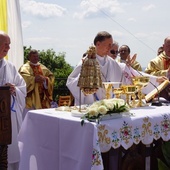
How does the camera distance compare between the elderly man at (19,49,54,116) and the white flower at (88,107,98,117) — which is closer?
the white flower at (88,107,98,117)

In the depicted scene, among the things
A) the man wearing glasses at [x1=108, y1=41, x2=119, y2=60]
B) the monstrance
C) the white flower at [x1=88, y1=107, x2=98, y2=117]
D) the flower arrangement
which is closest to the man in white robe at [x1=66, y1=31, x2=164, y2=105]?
the monstrance

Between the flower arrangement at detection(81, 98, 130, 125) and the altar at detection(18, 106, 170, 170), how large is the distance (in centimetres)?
7

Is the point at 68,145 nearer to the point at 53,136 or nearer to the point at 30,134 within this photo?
the point at 53,136

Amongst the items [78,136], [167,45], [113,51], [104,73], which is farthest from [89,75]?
[113,51]

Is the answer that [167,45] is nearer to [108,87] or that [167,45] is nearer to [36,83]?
[108,87]

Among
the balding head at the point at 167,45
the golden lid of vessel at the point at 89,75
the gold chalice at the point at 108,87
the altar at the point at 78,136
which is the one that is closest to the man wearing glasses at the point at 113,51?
the balding head at the point at 167,45

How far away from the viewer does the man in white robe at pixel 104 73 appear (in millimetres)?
4301

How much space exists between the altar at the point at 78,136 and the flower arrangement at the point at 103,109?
73 mm

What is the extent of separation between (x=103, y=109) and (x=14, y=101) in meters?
1.65

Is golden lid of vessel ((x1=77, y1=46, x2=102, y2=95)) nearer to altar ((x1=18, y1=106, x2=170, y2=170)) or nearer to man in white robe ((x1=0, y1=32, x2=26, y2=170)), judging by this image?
altar ((x1=18, y1=106, x2=170, y2=170))

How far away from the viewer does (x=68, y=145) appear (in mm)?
3258

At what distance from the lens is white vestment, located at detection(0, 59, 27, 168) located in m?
4.39

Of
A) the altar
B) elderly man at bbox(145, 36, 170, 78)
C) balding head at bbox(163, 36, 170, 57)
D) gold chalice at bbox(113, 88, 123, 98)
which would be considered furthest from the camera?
elderly man at bbox(145, 36, 170, 78)

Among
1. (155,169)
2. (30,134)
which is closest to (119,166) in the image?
(155,169)
